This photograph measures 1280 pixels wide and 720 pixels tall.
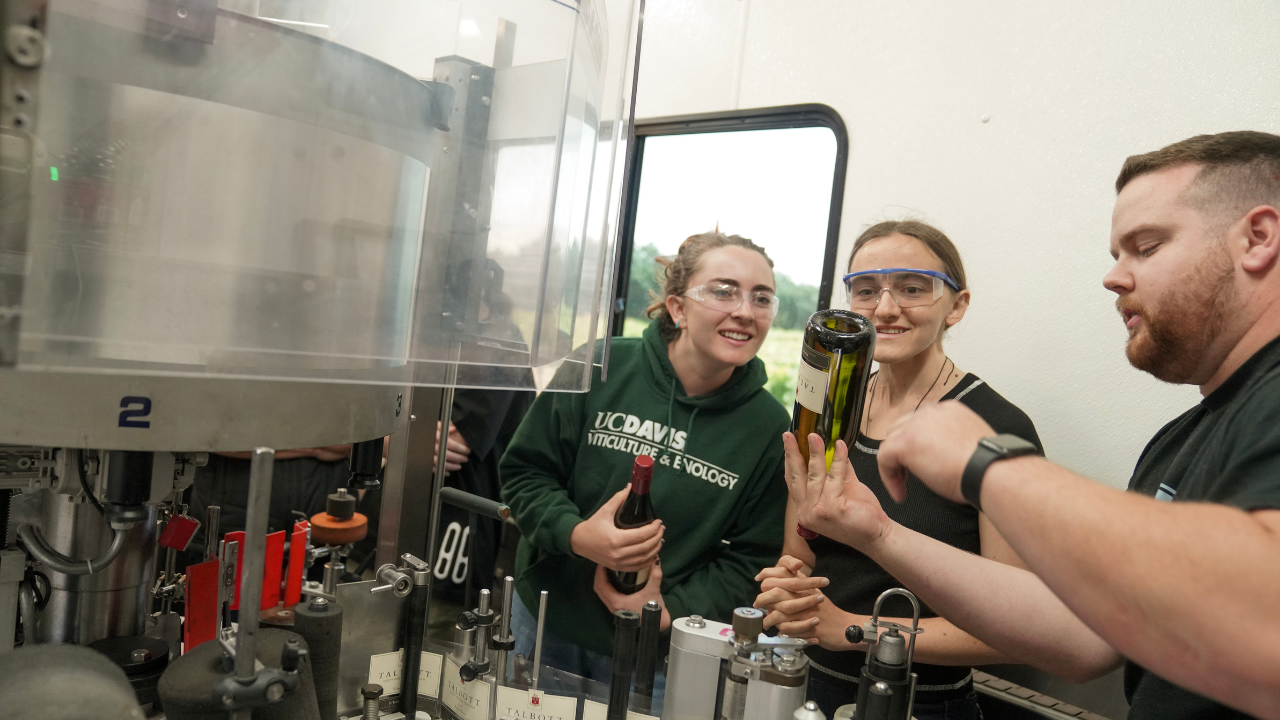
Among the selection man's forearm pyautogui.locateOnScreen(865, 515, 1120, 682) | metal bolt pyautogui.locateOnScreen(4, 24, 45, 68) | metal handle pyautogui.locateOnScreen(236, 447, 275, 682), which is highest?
metal bolt pyautogui.locateOnScreen(4, 24, 45, 68)

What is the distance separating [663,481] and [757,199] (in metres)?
1.33

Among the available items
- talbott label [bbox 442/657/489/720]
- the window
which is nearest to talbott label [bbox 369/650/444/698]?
talbott label [bbox 442/657/489/720]

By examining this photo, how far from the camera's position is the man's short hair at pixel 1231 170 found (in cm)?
100

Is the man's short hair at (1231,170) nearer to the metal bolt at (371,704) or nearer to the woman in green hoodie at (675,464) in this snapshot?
the woman in green hoodie at (675,464)

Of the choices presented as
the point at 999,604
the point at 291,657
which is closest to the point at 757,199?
the point at 999,604

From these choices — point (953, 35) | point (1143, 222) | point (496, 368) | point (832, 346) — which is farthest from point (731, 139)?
point (496, 368)

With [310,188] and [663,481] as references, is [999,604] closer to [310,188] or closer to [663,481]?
[663,481]

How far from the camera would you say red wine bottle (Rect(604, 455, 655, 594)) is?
5.13ft

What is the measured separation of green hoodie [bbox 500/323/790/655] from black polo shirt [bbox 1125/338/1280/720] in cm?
80

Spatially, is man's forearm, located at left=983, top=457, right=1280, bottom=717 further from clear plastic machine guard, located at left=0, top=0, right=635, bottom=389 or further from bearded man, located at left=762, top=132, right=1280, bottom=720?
clear plastic machine guard, located at left=0, top=0, right=635, bottom=389

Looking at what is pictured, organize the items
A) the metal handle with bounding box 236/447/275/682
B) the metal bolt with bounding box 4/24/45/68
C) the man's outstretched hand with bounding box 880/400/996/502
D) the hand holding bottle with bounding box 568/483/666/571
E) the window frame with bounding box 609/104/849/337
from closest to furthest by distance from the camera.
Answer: the metal bolt with bounding box 4/24/45/68 < the metal handle with bounding box 236/447/275/682 < the man's outstretched hand with bounding box 880/400/996/502 < the hand holding bottle with bounding box 568/483/666/571 < the window frame with bounding box 609/104/849/337

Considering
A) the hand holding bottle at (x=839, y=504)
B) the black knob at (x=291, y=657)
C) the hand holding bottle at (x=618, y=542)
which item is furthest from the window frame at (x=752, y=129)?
the black knob at (x=291, y=657)

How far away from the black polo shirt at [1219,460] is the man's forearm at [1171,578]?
27 millimetres

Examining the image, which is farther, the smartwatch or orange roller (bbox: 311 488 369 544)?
orange roller (bbox: 311 488 369 544)
